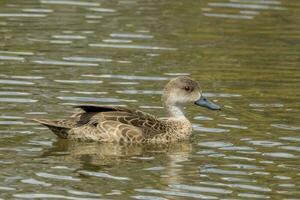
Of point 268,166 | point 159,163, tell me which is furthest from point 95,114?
point 268,166

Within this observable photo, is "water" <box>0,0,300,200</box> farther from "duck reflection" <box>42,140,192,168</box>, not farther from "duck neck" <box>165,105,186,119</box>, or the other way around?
"duck neck" <box>165,105,186,119</box>

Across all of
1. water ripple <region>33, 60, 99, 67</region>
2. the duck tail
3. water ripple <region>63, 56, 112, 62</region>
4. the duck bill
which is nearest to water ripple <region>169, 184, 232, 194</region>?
the duck tail

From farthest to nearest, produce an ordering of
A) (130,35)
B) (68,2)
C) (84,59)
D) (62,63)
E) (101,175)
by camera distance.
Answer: (68,2)
(130,35)
(84,59)
(62,63)
(101,175)

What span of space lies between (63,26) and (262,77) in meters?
4.14

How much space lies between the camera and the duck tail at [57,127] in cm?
1407

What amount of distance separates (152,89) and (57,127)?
2.67m

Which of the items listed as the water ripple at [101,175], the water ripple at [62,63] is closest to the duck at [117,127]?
the water ripple at [101,175]

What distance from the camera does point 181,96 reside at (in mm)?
15008

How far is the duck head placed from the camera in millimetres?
14953

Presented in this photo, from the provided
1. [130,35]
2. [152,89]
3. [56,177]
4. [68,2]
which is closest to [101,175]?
[56,177]

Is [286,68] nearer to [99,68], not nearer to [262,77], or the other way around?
[262,77]

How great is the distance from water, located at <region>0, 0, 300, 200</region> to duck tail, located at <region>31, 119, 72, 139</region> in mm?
107

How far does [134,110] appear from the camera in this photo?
573 inches

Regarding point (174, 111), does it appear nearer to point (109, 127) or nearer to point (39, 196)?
point (109, 127)
